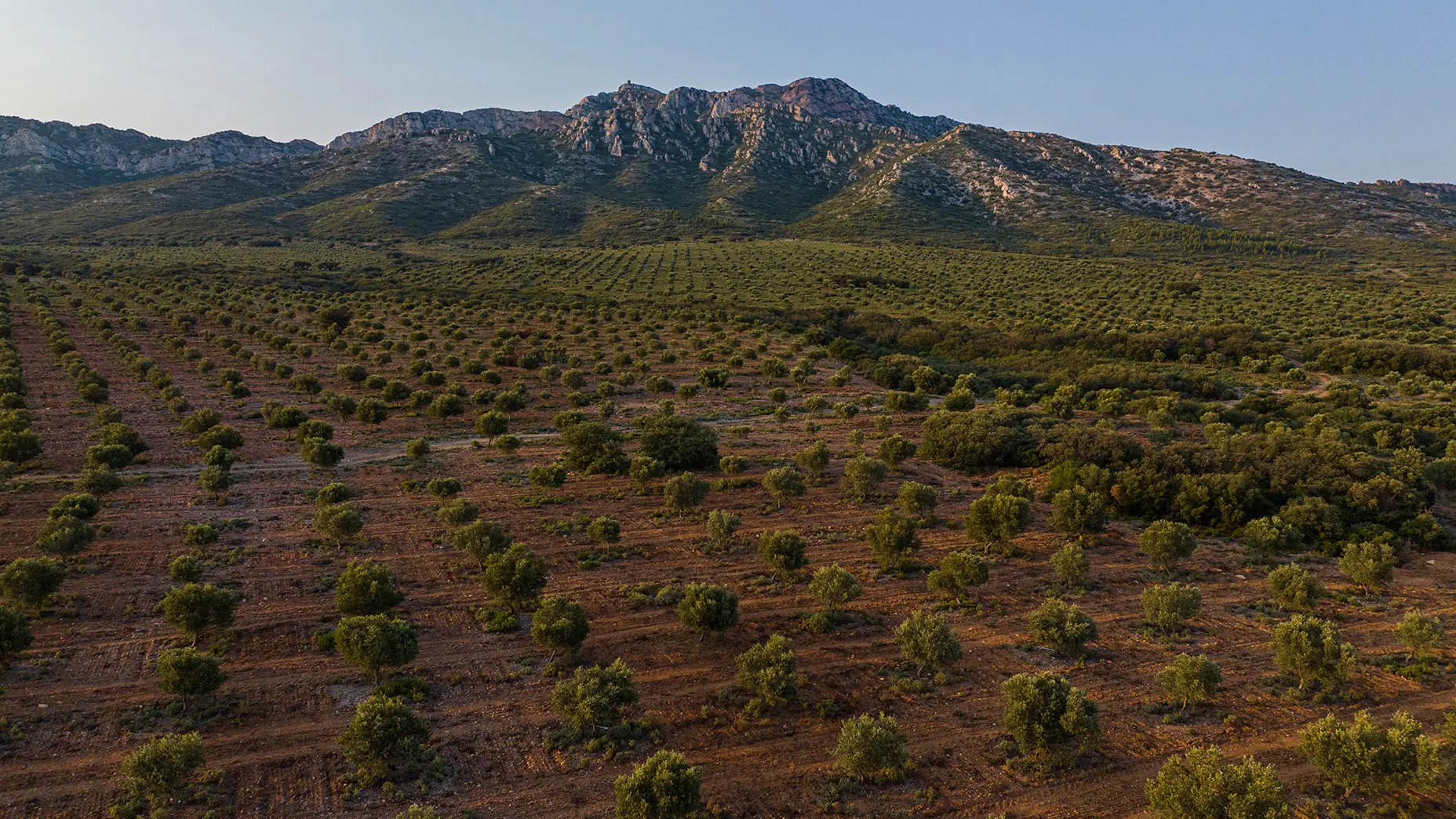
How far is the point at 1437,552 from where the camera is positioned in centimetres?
2556

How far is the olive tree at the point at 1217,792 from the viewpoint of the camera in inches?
462

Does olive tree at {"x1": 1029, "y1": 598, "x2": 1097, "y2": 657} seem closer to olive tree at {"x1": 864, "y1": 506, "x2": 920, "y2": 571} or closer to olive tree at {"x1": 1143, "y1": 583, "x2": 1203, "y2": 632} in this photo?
olive tree at {"x1": 1143, "y1": 583, "x2": 1203, "y2": 632}

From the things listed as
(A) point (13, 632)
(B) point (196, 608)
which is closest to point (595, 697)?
(B) point (196, 608)

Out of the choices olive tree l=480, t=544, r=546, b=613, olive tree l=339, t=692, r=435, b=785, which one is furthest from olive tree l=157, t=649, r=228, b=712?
olive tree l=480, t=544, r=546, b=613

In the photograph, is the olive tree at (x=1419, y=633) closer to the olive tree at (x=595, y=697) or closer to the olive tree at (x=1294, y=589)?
the olive tree at (x=1294, y=589)

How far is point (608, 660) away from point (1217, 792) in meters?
14.1

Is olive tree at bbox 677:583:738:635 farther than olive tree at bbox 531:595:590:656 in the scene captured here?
Yes

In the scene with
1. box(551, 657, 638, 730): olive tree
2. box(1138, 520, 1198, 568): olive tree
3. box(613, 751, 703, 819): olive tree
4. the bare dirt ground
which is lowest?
the bare dirt ground

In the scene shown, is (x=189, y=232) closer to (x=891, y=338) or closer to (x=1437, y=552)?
(x=891, y=338)

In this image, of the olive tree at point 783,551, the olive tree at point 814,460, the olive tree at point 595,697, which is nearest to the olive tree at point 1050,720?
the olive tree at point 783,551

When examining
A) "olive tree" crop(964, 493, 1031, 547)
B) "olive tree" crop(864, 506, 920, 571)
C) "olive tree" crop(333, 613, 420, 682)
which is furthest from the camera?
"olive tree" crop(964, 493, 1031, 547)

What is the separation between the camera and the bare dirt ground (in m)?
13.9

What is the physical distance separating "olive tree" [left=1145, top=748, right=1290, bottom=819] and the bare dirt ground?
146 centimetres

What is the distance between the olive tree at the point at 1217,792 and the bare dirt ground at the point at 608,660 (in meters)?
1.46
